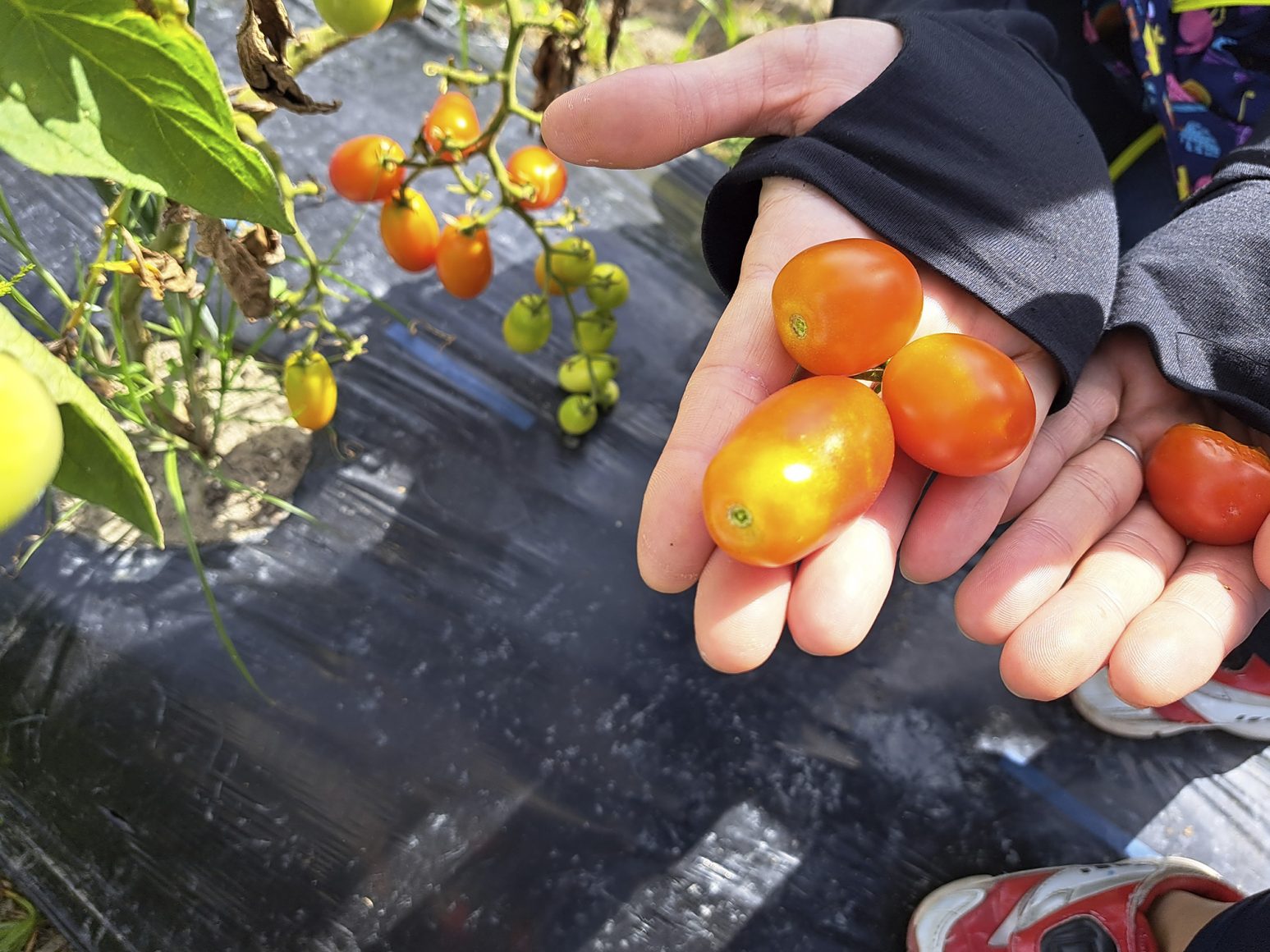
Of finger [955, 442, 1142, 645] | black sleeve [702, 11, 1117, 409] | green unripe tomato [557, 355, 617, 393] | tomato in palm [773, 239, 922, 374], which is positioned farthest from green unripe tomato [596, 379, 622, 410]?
finger [955, 442, 1142, 645]

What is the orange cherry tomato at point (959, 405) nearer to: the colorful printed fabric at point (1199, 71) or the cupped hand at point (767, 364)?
the cupped hand at point (767, 364)

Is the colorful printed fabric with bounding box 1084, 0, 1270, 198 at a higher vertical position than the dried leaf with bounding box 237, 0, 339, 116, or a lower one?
lower

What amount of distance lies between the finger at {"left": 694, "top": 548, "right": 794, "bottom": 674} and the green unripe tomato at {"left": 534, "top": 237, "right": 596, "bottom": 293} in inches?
21.5

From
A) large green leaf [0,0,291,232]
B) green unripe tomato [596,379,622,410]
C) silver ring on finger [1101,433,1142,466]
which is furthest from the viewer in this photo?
green unripe tomato [596,379,622,410]

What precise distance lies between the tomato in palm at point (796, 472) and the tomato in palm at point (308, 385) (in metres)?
0.56

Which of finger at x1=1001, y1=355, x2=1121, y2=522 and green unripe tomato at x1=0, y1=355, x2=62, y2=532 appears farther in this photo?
finger at x1=1001, y1=355, x2=1121, y2=522

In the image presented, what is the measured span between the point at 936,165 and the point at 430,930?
107 cm

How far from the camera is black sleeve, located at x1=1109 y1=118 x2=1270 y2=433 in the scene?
93 cm

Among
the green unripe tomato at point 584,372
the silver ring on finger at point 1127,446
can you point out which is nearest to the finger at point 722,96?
the green unripe tomato at point 584,372

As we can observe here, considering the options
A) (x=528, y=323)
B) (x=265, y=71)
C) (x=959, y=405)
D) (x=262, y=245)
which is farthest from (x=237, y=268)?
(x=959, y=405)

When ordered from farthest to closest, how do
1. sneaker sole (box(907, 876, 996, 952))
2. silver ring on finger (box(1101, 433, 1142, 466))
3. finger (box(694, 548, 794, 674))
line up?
1. sneaker sole (box(907, 876, 996, 952))
2. silver ring on finger (box(1101, 433, 1142, 466))
3. finger (box(694, 548, 794, 674))

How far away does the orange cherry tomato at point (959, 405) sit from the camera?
2.44 ft

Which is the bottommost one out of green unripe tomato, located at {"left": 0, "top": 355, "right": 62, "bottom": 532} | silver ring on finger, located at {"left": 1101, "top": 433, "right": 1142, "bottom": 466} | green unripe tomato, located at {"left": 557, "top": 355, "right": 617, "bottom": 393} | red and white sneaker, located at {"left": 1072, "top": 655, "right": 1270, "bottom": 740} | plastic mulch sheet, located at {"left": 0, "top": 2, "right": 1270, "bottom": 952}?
red and white sneaker, located at {"left": 1072, "top": 655, "right": 1270, "bottom": 740}

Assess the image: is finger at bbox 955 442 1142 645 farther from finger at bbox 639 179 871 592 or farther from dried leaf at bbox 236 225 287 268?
dried leaf at bbox 236 225 287 268
